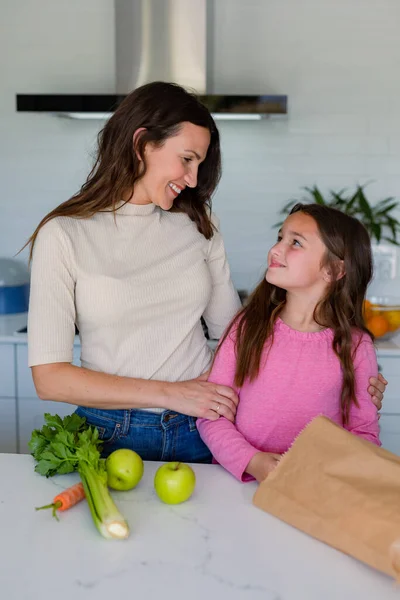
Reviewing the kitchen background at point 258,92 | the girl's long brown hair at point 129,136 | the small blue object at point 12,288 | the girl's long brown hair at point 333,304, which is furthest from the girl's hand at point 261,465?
the small blue object at point 12,288

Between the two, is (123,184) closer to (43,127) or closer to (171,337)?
(171,337)

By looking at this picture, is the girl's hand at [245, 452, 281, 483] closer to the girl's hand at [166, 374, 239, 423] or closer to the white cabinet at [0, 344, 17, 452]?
the girl's hand at [166, 374, 239, 423]

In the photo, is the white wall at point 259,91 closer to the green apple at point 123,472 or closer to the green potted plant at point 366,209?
the green potted plant at point 366,209

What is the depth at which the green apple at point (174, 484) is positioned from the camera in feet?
3.87

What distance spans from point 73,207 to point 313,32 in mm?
1912

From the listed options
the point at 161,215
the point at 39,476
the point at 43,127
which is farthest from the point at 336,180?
the point at 39,476

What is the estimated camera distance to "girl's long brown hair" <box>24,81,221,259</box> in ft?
4.93

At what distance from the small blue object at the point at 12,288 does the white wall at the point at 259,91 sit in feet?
1.10

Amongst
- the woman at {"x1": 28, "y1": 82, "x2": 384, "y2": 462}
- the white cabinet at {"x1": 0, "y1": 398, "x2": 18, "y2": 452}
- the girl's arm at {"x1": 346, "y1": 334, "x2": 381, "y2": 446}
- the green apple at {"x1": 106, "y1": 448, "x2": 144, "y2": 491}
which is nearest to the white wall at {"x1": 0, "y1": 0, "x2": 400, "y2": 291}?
the white cabinet at {"x1": 0, "y1": 398, "x2": 18, "y2": 452}

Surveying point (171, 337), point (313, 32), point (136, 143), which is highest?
point (313, 32)

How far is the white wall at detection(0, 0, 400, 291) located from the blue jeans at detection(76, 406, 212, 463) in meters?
1.75

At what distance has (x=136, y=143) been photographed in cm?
153

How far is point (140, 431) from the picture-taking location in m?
1.52

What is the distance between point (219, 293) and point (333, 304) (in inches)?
11.1
